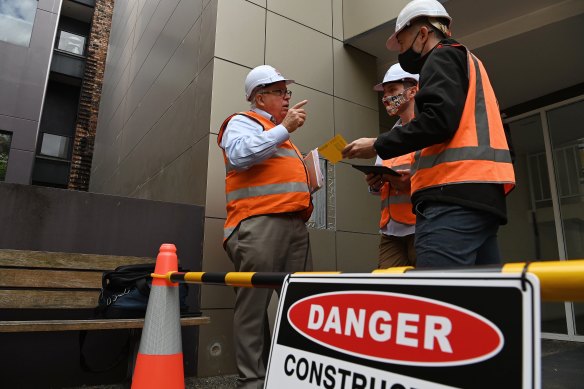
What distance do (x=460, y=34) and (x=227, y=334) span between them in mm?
4137

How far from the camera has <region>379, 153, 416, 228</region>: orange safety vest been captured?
8.93 ft

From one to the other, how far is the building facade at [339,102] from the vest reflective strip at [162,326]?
54.5 inches

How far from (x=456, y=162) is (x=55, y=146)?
16789 millimetres

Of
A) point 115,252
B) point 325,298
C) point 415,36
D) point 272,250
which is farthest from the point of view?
point 115,252

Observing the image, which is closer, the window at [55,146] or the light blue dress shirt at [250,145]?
the light blue dress shirt at [250,145]

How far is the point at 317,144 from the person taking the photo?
181 inches

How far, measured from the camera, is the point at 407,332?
2.83 feet

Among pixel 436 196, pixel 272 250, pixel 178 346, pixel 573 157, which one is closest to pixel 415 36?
pixel 436 196

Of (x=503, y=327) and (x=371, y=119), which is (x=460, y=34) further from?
(x=503, y=327)

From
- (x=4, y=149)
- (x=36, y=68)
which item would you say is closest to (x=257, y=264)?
(x=4, y=149)

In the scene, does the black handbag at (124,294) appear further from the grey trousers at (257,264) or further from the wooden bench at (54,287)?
the grey trousers at (257,264)

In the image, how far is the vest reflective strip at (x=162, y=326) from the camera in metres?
2.06

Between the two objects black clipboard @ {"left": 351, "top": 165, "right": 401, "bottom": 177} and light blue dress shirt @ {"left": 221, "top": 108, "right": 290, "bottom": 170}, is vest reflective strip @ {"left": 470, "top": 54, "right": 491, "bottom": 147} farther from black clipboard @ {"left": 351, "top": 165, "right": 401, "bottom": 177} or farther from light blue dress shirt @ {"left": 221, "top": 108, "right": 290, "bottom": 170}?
light blue dress shirt @ {"left": 221, "top": 108, "right": 290, "bottom": 170}

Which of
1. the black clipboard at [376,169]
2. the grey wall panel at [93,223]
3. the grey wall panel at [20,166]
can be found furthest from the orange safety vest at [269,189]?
the grey wall panel at [20,166]
